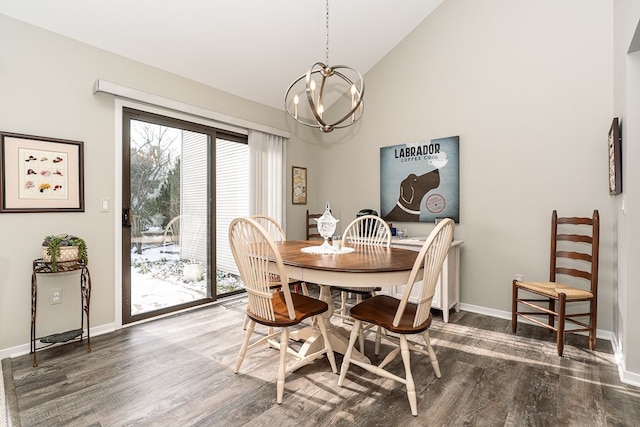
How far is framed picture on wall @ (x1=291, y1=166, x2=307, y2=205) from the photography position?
4.58 metres

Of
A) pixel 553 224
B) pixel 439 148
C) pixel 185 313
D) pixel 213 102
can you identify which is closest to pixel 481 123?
pixel 439 148

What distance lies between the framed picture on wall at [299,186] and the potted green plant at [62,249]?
2606 mm

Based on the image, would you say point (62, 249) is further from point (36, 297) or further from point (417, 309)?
point (417, 309)

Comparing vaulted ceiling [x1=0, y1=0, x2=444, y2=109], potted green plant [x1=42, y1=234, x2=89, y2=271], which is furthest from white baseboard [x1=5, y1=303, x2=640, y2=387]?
vaulted ceiling [x1=0, y1=0, x2=444, y2=109]

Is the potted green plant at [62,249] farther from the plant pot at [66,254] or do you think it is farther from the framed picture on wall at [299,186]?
the framed picture on wall at [299,186]

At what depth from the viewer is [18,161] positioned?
2359mm

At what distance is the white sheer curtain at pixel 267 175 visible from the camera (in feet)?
12.9

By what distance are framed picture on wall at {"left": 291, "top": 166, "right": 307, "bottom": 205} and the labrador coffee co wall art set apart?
1.21 meters

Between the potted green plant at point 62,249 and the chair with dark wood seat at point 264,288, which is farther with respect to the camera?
the potted green plant at point 62,249

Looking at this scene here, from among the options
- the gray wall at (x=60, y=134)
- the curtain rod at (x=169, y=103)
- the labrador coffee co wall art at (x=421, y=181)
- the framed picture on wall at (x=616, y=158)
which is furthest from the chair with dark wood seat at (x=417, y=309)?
the curtain rod at (x=169, y=103)

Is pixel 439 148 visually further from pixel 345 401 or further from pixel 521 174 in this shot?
pixel 345 401

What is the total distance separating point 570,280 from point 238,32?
391 centimetres

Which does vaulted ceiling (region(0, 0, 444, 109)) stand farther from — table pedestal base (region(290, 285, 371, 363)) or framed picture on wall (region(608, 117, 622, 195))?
table pedestal base (region(290, 285, 371, 363))

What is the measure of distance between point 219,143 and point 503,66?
318 cm
